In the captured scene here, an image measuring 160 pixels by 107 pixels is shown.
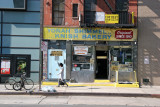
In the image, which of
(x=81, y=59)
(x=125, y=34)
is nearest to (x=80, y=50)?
(x=81, y=59)

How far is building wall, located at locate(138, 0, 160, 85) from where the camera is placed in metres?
15.9

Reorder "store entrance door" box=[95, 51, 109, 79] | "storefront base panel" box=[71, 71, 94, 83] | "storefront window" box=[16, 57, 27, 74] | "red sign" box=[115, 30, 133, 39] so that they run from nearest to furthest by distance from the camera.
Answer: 1. "storefront window" box=[16, 57, 27, 74]
2. "red sign" box=[115, 30, 133, 39]
3. "storefront base panel" box=[71, 71, 94, 83]
4. "store entrance door" box=[95, 51, 109, 79]

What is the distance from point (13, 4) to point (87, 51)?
632cm

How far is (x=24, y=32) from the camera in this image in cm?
1609

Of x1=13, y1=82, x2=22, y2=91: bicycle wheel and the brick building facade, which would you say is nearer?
x1=13, y1=82, x2=22, y2=91: bicycle wheel

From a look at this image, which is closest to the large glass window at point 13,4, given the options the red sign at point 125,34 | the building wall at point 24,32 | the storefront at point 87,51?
the building wall at point 24,32

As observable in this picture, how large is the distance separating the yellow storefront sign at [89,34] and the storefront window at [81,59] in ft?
2.69

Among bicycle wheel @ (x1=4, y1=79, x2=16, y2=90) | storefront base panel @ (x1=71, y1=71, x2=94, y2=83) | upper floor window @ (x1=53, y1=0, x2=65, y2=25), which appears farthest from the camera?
upper floor window @ (x1=53, y1=0, x2=65, y2=25)

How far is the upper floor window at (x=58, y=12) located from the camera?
53.6 feet

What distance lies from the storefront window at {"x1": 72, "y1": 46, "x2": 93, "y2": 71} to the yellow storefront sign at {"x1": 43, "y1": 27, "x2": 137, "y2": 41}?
0.82 metres

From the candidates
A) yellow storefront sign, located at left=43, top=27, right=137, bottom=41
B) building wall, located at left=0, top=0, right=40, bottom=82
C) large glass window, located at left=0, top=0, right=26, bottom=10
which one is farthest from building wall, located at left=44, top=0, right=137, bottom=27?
large glass window, located at left=0, top=0, right=26, bottom=10

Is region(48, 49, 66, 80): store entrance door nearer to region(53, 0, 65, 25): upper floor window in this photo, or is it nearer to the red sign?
region(53, 0, 65, 25): upper floor window

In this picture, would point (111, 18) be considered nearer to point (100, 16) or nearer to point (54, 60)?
point (100, 16)

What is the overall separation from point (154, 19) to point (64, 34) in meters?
6.62
